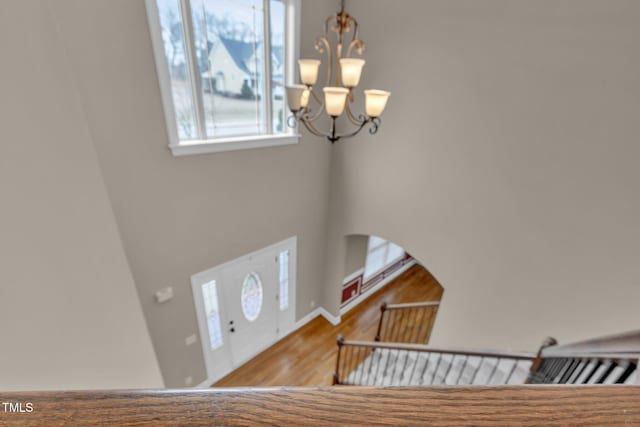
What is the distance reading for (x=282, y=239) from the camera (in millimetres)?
3846

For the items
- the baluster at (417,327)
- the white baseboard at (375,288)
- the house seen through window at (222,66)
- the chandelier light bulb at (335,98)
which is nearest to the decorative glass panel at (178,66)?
the house seen through window at (222,66)

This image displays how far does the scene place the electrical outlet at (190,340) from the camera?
10.9ft

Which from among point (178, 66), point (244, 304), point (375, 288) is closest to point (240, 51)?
point (178, 66)

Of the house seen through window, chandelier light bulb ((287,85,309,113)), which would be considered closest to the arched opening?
the house seen through window

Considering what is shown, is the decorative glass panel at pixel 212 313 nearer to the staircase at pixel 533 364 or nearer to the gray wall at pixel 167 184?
the gray wall at pixel 167 184

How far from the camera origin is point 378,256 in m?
5.70

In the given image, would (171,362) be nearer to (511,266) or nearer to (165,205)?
(165,205)

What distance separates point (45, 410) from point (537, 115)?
2907 millimetres

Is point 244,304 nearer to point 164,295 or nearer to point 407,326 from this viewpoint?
point 164,295

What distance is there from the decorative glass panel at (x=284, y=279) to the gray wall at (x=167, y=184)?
0.24m

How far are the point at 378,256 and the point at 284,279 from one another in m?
2.28

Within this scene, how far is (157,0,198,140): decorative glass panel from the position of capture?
235 cm

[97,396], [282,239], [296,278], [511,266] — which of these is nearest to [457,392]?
[97,396]

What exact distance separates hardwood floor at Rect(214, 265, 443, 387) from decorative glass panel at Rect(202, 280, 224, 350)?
0.64 metres
